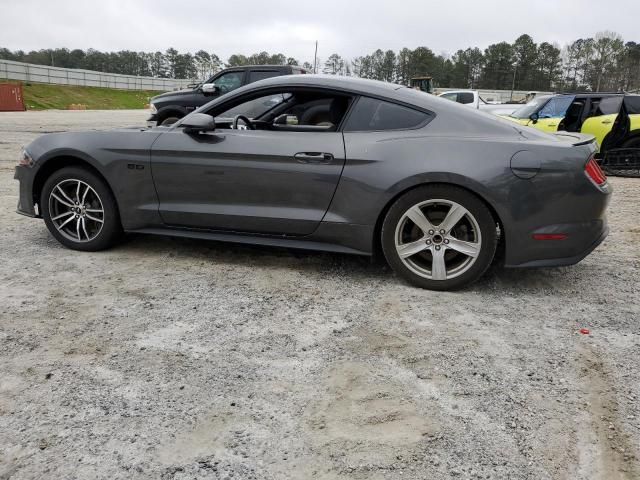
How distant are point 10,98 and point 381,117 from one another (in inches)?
1306

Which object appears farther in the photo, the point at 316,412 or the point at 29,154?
the point at 29,154

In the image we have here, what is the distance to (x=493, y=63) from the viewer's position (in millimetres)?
88625

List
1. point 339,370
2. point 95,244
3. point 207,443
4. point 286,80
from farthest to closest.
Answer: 1. point 95,244
2. point 286,80
3. point 339,370
4. point 207,443

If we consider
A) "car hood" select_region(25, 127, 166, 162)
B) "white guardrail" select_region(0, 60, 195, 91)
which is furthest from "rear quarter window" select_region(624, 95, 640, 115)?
"white guardrail" select_region(0, 60, 195, 91)

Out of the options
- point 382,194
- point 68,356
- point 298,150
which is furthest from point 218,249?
point 68,356

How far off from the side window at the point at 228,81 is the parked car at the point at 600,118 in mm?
5798

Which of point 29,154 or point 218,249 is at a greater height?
point 29,154

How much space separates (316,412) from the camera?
7.27ft

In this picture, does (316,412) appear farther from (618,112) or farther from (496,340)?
(618,112)

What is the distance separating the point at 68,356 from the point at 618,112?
9.85 meters

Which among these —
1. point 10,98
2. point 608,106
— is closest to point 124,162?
point 608,106

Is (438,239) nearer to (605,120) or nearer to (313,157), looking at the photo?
(313,157)

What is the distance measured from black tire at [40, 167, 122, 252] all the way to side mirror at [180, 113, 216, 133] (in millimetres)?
927

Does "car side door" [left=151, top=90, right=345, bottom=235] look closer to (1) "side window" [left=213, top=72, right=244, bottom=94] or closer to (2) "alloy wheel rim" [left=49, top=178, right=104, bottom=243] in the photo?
(2) "alloy wheel rim" [left=49, top=178, right=104, bottom=243]
